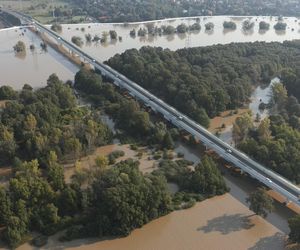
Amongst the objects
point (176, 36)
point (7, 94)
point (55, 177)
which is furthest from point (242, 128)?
point (176, 36)

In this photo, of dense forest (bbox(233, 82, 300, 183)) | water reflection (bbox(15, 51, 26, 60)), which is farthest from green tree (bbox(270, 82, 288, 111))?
water reflection (bbox(15, 51, 26, 60))

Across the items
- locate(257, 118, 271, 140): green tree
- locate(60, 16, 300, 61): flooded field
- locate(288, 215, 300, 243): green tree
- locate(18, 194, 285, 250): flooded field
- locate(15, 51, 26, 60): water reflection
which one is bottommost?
locate(18, 194, 285, 250): flooded field

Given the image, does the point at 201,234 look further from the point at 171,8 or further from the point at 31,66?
the point at 171,8

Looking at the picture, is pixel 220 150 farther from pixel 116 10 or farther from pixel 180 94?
pixel 116 10

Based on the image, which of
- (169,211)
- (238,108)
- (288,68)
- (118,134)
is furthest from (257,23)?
→ (169,211)

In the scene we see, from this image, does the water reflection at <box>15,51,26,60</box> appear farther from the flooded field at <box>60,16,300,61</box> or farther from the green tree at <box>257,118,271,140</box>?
the green tree at <box>257,118,271,140</box>

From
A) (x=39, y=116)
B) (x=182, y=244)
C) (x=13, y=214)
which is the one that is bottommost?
(x=182, y=244)

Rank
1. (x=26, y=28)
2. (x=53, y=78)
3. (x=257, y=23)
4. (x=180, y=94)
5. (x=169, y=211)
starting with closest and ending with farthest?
(x=169, y=211), (x=180, y=94), (x=53, y=78), (x=26, y=28), (x=257, y=23)
